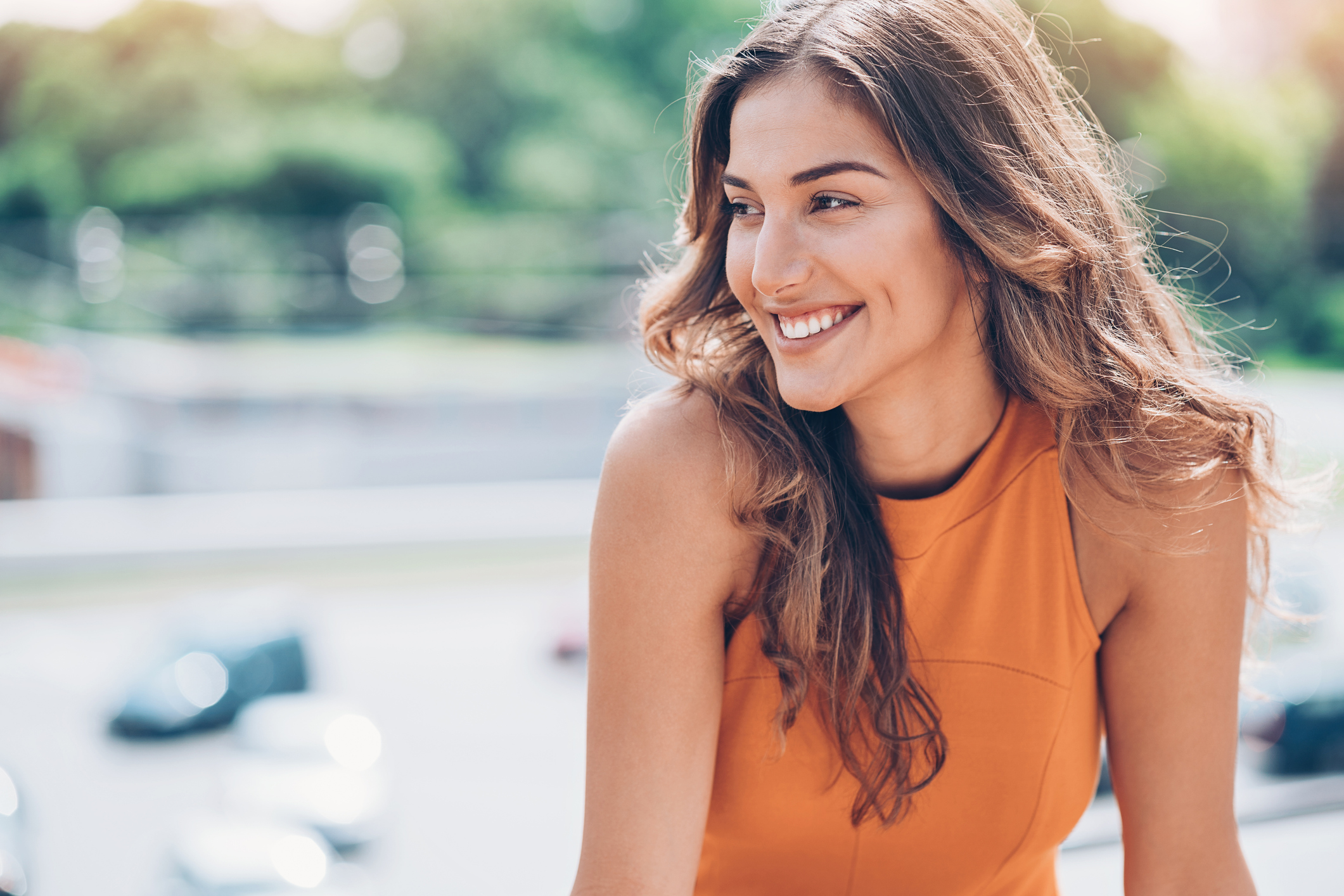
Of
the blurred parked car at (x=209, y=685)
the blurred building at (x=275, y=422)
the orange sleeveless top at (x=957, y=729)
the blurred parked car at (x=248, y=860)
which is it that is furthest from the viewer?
the blurred building at (x=275, y=422)

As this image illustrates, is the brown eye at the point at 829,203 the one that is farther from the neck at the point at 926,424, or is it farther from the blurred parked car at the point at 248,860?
the blurred parked car at the point at 248,860

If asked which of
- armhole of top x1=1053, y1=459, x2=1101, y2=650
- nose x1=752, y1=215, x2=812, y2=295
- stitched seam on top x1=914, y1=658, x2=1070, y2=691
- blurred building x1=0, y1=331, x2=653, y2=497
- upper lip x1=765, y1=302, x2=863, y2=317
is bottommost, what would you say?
stitched seam on top x1=914, y1=658, x2=1070, y2=691

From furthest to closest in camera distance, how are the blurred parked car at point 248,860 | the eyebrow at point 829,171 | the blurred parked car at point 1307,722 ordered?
the blurred parked car at point 1307,722
the blurred parked car at point 248,860
the eyebrow at point 829,171

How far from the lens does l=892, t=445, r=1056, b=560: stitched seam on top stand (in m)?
1.09

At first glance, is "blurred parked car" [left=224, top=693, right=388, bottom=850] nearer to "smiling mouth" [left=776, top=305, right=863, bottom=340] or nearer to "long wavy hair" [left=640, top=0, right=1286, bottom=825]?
"long wavy hair" [left=640, top=0, right=1286, bottom=825]

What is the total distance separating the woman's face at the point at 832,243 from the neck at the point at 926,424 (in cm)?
8

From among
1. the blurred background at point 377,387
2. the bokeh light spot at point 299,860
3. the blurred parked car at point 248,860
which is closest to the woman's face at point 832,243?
the blurred background at point 377,387

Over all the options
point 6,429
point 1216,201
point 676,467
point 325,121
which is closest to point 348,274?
point 325,121

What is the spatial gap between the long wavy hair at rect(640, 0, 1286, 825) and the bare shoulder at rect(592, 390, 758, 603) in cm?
2


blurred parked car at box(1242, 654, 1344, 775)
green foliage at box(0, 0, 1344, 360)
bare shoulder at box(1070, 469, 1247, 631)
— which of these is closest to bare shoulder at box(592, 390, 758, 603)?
bare shoulder at box(1070, 469, 1247, 631)

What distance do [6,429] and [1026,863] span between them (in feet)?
34.4

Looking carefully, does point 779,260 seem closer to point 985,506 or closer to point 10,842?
point 985,506

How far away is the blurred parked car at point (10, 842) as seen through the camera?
2111mm

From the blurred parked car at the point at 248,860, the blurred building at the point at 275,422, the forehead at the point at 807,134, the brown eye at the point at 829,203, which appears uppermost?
the blurred building at the point at 275,422
